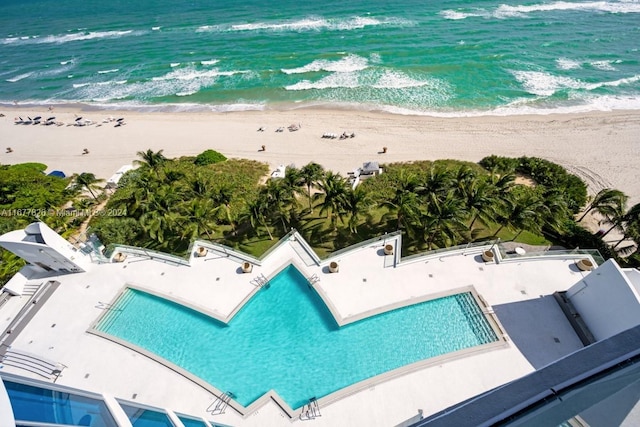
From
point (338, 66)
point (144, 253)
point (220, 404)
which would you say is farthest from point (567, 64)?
point (220, 404)

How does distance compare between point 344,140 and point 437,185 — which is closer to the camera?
point 437,185

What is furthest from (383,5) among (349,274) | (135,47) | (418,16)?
(349,274)

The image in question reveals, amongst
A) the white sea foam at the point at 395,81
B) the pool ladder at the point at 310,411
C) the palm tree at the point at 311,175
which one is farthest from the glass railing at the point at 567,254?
the white sea foam at the point at 395,81

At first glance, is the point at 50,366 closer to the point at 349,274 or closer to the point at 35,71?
the point at 349,274

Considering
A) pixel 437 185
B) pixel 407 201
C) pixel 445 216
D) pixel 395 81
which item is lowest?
pixel 445 216

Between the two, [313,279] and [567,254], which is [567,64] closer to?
[567,254]

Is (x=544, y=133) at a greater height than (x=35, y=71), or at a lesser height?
lesser

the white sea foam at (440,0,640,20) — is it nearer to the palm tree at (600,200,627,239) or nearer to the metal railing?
the palm tree at (600,200,627,239)

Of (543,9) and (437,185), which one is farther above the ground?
(543,9)
